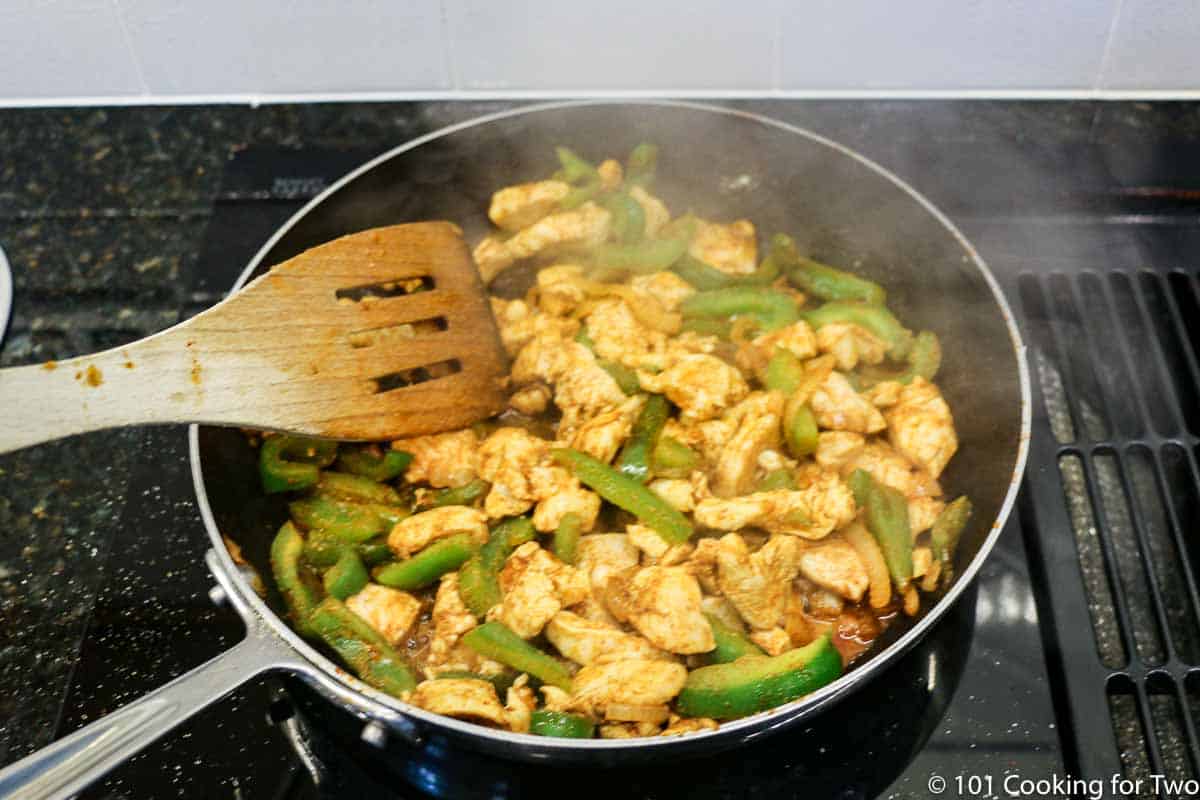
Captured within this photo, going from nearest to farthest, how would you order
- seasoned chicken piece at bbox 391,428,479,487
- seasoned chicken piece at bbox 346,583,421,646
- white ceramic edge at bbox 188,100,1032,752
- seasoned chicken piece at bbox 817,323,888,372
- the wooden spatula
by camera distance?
white ceramic edge at bbox 188,100,1032,752, the wooden spatula, seasoned chicken piece at bbox 346,583,421,646, seasoned chicken piece at bbox 391,428,479,487, seasoned chicken piece at bbox 817,323,888,372

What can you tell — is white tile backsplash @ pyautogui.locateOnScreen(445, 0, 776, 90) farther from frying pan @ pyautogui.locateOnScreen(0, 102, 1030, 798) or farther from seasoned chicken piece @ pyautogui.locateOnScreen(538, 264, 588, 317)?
seasoned chicken piece @ pyautogui.locateOnScreen(538, 264, 588, 317)

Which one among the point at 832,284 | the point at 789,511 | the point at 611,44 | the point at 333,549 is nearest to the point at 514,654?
the point at 333,549

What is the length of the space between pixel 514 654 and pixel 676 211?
1160mm

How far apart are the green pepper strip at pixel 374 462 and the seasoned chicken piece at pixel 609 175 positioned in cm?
78

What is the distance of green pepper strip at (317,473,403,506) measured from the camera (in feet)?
5.94

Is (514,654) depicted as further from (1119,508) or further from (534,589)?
(1119,508)

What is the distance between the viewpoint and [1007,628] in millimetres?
1627

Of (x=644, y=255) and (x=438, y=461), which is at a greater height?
(x=644, y=255)

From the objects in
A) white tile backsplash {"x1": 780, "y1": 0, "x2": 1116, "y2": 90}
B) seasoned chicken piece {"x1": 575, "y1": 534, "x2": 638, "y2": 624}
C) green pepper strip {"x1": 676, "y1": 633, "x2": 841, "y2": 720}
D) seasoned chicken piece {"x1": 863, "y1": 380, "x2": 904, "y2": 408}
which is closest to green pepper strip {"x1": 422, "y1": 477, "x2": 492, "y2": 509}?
seasoned chicken piece {"x1": 575, "y1": 534, "x2": 638, "y2": 624}

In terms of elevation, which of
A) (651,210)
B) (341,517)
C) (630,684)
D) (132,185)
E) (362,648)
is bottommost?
(630,684)

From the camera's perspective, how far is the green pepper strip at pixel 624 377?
194 cm

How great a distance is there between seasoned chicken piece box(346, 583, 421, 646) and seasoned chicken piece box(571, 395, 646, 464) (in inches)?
16.4

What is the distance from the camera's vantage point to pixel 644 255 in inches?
83.2

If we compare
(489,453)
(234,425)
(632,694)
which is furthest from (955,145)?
(234,425)
